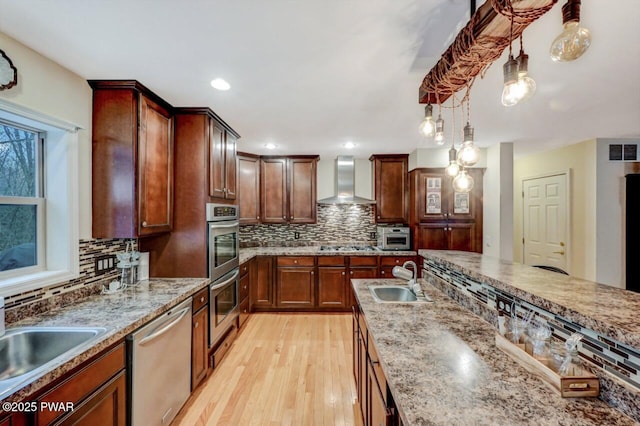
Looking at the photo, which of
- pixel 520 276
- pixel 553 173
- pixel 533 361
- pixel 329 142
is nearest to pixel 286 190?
pixel 329 142

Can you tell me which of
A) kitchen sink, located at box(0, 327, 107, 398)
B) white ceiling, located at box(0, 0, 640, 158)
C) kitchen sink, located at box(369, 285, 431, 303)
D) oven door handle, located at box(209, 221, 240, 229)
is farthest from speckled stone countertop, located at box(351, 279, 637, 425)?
oven door handle, located at box(209, 221, 240, 229)

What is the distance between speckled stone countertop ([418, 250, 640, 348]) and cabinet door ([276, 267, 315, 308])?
2550 millimetres

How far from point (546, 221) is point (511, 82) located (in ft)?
14.7

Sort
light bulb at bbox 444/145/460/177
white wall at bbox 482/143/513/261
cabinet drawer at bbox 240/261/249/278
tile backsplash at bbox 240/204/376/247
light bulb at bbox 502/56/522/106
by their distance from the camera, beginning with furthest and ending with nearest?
tile backsplash at bbox 240/204/376/247, white wall at bbox 482/143/513/261, cabinet drawer at bbox 240/261/249/278, light bulb at bbox 444/145/460/177, light bulb at bbox 502/56/522/106

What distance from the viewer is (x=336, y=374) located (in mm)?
2535

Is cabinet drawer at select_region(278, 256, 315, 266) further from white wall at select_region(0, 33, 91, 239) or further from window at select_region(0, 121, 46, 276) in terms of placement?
window at select_region(0, 121, 46, 276)

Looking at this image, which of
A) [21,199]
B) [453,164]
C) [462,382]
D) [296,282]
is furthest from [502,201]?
[21,199]

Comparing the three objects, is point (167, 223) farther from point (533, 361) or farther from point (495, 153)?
point (495, 153)

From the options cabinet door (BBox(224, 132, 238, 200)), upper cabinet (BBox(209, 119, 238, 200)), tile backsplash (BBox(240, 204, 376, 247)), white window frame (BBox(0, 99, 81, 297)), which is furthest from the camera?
tile backsplash (BBox(240, 204, 376, 247))

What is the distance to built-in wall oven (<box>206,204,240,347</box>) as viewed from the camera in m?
2.49

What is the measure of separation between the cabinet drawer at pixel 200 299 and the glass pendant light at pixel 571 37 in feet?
8.28

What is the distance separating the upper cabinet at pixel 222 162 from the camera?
2563 mm

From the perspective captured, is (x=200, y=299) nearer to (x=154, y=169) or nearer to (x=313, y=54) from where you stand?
(x=154, y=169)

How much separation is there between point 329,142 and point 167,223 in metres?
2.19
